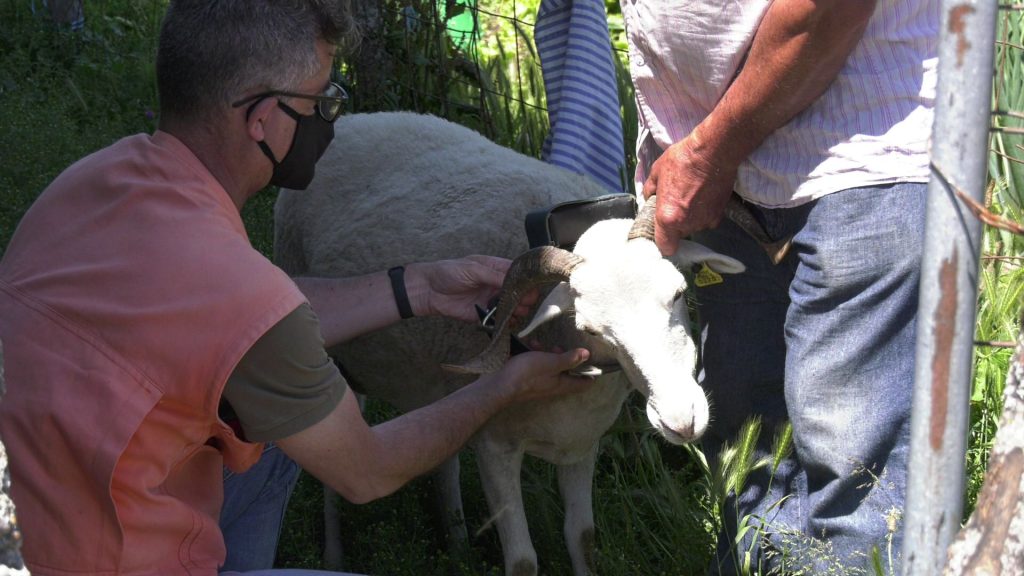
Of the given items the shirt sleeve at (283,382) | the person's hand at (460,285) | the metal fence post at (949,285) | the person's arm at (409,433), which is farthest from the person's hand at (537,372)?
the metal fence post at (949,285)

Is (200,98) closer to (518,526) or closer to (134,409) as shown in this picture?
(134,409)

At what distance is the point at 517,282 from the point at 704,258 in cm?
53

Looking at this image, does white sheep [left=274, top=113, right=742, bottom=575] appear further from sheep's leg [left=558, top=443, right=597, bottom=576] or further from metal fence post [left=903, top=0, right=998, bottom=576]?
metal fence post [left=903, top=0, right=998, bottom=576]

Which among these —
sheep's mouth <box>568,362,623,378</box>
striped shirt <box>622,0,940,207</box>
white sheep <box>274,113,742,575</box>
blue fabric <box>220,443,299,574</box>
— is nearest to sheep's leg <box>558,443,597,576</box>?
white sheep <box>274,113,742,575</box>

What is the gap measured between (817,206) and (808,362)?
0.36 meters

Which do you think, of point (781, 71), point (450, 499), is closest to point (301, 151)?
point (781, 71)

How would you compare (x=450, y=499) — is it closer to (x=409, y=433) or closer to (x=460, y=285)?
(x=460, y=285)

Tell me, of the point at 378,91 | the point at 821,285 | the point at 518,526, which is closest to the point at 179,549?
the point at 518,526

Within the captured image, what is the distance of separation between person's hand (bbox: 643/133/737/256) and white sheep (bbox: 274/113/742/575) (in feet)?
0.39

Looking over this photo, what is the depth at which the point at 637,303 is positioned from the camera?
288 cm

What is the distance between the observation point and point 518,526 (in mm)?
3559

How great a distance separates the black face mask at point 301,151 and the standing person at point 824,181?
807 millimetres

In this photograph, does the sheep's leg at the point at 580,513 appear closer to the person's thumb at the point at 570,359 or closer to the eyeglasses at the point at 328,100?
the person's thumb at the point at 570,359

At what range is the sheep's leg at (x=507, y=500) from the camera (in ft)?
11.6
